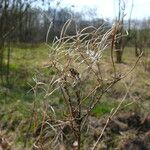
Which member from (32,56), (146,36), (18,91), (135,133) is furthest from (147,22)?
(135,133)

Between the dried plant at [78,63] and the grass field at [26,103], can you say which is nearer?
the dried plant at [78,63]

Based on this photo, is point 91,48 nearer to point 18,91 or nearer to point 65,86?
point 65,86

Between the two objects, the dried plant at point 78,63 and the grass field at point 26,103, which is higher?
the dried plant at point 78,63

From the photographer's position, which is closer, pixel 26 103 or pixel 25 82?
pixel 26 103

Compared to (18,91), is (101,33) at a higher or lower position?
higher

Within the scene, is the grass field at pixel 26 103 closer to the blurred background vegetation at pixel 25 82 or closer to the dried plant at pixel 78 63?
the blurred background vegetation at pixel 25 82

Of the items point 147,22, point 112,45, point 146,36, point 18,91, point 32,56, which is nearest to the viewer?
point 112,45

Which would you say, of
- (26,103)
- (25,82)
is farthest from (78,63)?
(25,82)

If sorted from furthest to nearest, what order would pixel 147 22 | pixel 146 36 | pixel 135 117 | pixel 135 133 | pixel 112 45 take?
1. pixel 147 22
2. pixel 146 36
3. pixel 135 117
4. pixel 135 133
5. pixel 112 45

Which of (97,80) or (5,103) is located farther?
(5,103)

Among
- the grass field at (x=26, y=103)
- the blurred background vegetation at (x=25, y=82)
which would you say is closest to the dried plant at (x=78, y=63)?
the blurred background vegetation at (x=25, y=82)

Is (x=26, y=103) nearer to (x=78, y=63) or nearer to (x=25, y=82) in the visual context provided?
(x=25, y=82)
